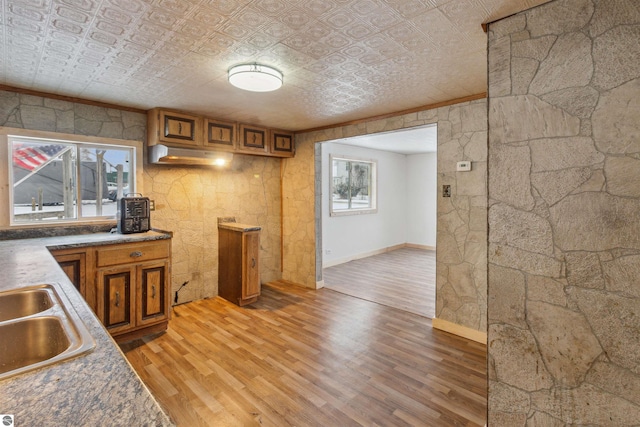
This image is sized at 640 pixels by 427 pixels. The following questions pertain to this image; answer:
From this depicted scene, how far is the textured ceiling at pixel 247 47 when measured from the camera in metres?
1.57

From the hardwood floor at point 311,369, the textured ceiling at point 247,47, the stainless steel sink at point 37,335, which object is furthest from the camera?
the hardwood floor at point 311,369

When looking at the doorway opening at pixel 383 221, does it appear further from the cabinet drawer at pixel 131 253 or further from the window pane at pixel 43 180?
the window pane at pixel 43 180

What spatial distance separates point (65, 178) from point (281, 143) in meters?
2.50

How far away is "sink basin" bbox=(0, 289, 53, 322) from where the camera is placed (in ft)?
4.55

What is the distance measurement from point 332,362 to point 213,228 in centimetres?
243

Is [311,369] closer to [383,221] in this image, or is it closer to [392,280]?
[392,280]

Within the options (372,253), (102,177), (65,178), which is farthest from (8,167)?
(372,253)

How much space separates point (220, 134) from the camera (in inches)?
150

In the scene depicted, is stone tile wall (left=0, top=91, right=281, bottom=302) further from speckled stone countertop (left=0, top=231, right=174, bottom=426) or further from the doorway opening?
speckled stone countertop (left=0, top=231, right=174, bottom=426)

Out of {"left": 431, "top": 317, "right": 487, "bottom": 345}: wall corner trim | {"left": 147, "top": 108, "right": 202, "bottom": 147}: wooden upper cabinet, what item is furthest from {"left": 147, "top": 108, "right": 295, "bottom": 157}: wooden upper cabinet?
{"left": 431, "top": 317, "right": 487, "bottom": 345}: wall corner trim

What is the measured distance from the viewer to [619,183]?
4.37 ft

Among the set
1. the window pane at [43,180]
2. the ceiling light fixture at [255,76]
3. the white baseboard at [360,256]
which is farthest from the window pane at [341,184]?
the window pane at [43,180]

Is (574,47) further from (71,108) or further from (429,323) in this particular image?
(71,108)

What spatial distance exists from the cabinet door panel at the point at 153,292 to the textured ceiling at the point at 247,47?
1.64 m
